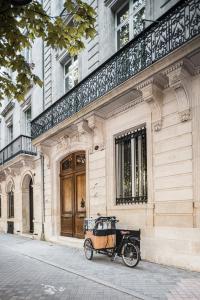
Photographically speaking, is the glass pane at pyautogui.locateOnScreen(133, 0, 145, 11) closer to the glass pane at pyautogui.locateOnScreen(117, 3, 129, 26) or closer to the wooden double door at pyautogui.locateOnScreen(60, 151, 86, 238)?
the glass pane at pyautogui.locateOnScreen(117, 3, 129, 26)

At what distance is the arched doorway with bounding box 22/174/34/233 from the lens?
19.5m

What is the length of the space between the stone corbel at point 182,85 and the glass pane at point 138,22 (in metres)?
3.05

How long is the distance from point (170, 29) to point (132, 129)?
296 centimetres

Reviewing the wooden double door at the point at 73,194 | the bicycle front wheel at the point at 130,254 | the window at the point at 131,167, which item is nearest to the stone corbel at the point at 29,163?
the wooden double door at the point at 73,194

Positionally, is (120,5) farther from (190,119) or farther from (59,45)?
(59,45)

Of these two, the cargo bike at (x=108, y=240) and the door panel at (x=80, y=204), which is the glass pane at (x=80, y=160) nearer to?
the door panel at (x=80, y=204)

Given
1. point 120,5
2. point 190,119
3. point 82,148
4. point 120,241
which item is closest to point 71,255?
point 120,241

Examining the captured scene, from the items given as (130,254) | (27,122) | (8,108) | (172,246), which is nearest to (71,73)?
(27,122)

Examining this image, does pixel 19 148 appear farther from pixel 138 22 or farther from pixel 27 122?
pixel 138 22

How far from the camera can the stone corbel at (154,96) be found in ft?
29.8

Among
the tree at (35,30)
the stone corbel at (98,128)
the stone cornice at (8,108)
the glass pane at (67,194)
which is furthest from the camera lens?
the stone cornice at (8,108)

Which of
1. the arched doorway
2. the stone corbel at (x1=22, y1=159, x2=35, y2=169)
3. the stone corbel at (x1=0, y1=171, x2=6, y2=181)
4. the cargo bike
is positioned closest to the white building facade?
the stone corbel at (x1=22, y1=159, x2=35, y2=169)

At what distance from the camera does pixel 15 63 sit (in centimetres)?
582

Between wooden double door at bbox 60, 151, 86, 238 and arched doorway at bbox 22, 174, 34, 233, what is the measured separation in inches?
198
